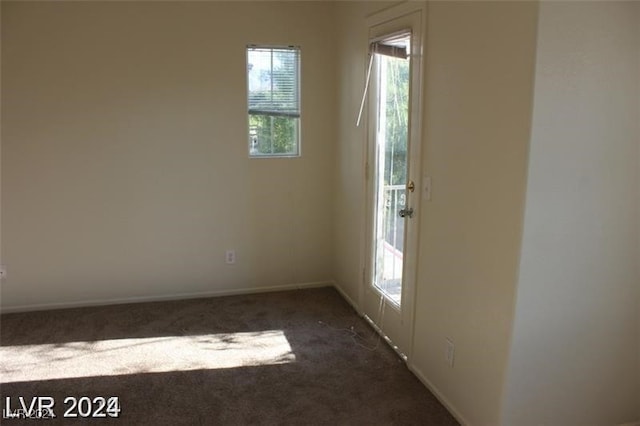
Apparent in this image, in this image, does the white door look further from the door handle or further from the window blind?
the window blind

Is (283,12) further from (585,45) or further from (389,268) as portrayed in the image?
(585,45)

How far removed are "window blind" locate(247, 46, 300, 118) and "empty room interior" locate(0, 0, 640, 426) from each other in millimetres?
18

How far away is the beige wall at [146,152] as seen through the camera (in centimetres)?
388

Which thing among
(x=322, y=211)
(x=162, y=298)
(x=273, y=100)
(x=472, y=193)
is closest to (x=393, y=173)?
(x=472, y=193)

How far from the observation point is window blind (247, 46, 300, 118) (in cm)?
427

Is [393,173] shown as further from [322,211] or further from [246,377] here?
[246,377]

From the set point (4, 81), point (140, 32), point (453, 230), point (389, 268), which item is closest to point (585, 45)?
point (453, 230)

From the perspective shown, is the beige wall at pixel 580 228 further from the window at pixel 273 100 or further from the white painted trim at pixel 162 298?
the window at pixel 273 100

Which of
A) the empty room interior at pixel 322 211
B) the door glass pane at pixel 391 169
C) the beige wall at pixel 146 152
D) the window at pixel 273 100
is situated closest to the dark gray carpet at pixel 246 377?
the empty room interior at pixel 322 211

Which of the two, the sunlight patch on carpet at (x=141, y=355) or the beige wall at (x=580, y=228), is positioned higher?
the beige wall at (x=580, y=228)

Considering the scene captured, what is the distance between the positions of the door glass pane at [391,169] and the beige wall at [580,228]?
43.7 inches

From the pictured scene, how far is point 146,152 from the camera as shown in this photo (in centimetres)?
412

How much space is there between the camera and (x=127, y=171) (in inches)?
162

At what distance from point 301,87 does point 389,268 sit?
5.69 ft
